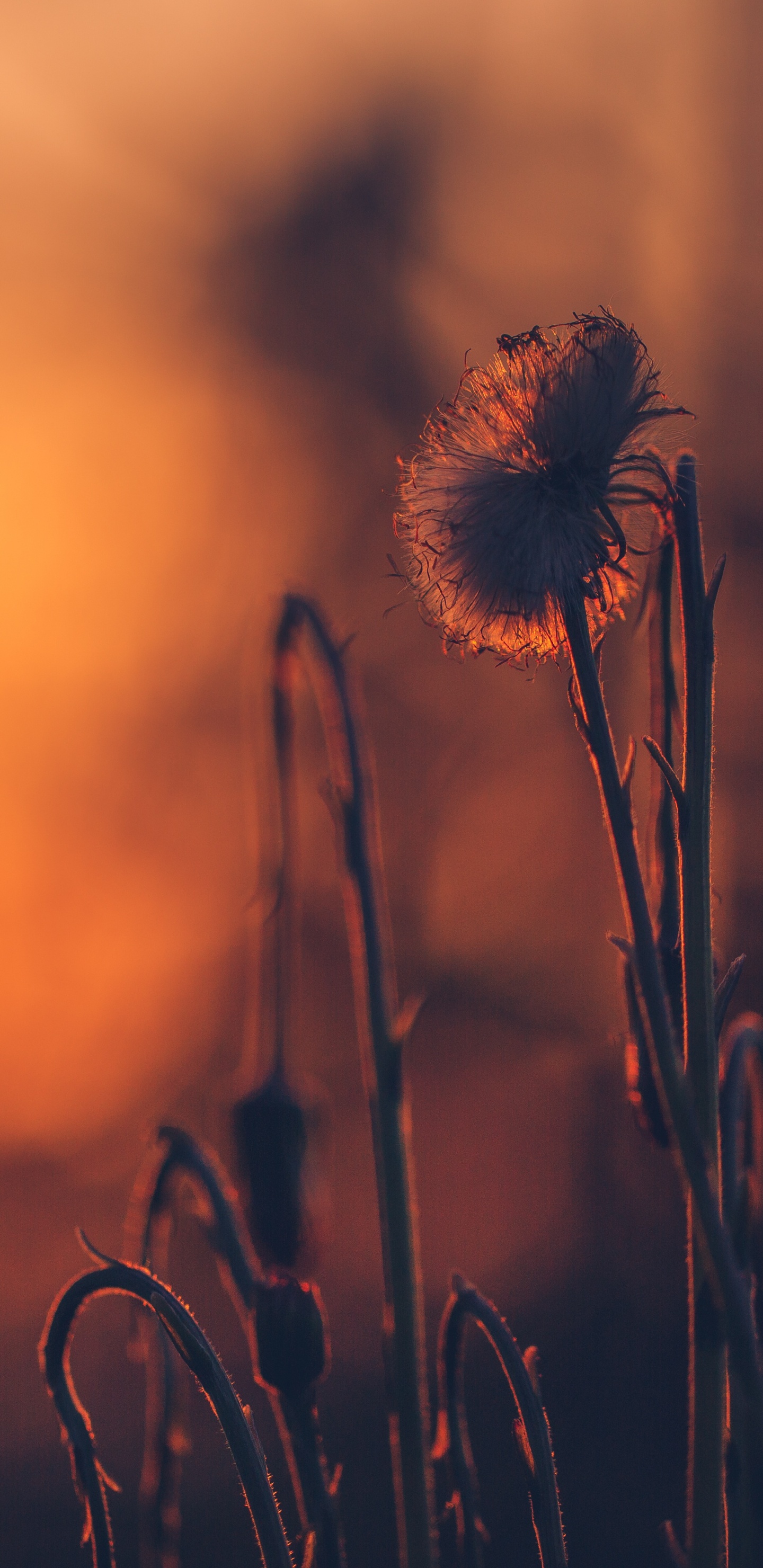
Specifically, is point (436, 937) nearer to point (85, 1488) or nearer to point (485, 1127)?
point (485, 1127)

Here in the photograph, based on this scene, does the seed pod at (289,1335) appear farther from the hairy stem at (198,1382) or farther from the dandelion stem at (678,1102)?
the dandelion stem at (678,1102)

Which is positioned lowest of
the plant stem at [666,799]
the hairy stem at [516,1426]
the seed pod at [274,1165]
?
the hairy stem at [516,1426]

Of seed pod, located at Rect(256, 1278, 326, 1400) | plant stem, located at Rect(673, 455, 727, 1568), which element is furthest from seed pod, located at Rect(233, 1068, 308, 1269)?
plant stem, located at Rect(673, 455, 727, 1568)

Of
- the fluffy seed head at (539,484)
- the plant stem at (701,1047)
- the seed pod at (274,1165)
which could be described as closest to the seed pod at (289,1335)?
the seed pod at (274,1165)

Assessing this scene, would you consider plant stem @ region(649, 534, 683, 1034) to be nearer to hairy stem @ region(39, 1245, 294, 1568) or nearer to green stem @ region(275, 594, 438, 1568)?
green stem @ region(275, 594, 438, 1568)

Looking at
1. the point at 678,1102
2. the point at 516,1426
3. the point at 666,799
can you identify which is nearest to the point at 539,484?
the point at 666,799

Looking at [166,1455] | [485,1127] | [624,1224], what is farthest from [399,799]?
[166,1455]
